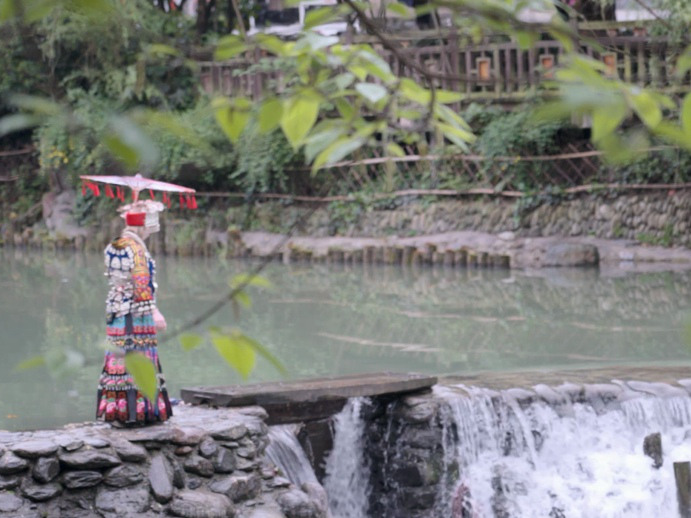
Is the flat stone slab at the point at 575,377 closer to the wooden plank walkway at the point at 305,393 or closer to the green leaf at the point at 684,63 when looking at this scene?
the wooden plank walkway at the point at 305,393

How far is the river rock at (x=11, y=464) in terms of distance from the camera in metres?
5.24

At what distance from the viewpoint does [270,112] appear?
1.60 metres

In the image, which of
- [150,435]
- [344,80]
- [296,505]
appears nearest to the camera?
[344,80]

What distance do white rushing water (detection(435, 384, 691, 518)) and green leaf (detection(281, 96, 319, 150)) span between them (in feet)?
18.9

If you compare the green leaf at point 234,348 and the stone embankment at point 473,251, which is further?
the stone embankment at point 473,251

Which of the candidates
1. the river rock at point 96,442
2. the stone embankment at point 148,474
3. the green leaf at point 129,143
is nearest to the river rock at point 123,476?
the stone embankment at point 148,474

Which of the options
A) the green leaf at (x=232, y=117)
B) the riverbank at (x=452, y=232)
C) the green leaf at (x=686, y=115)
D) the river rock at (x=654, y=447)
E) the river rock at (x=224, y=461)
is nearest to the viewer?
the green leaf at (x=686, y=115)

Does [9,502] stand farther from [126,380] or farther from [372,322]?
[372,322]

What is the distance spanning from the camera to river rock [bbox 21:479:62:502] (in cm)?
525

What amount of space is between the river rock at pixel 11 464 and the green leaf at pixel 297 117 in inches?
159

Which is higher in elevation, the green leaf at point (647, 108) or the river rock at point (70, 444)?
the green leaf at point (647, 108)

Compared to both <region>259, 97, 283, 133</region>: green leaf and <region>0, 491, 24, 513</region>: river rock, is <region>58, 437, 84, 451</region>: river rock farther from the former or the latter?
<region>259, 97, 283, 133</region>: green leaf

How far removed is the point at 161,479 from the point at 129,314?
0.81 metres

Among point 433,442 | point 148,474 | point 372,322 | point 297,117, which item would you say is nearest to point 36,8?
point 297,117
